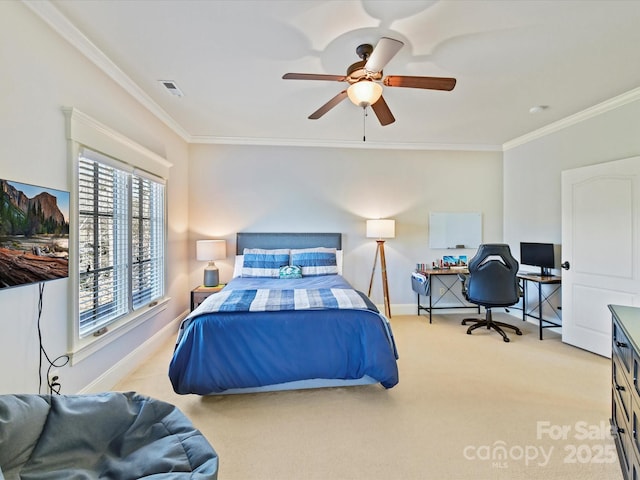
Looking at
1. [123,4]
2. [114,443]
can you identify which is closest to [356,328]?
[114,443]

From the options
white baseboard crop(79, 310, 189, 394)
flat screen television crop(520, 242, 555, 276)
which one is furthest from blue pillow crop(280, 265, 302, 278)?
flat screen television crop(520, 242, 555, 276)

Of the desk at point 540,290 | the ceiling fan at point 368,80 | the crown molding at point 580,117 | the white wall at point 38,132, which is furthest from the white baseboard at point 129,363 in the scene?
the crown molding at point 580,117

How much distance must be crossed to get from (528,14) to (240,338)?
2961 mm

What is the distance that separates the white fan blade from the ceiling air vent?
72.5 inches

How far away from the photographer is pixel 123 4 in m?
1.78

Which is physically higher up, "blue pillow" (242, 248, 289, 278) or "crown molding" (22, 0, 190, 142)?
"crown molding" (22, 0, 190, 142)

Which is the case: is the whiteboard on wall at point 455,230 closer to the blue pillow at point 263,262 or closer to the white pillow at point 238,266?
the blue pillow at point 263,262

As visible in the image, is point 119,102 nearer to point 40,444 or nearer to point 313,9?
point 313,9

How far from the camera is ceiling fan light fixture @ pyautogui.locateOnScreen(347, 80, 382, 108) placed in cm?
211

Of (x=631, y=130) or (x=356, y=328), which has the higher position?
(x=631, y=130)

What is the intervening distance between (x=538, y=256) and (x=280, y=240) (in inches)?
138

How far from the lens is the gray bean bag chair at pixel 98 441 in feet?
2.91

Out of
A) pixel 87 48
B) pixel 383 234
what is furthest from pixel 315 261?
pixel 87 48

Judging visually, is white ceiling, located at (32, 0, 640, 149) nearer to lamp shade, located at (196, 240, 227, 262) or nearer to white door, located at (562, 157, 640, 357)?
white door, located at (562, 157, 640, 357)
